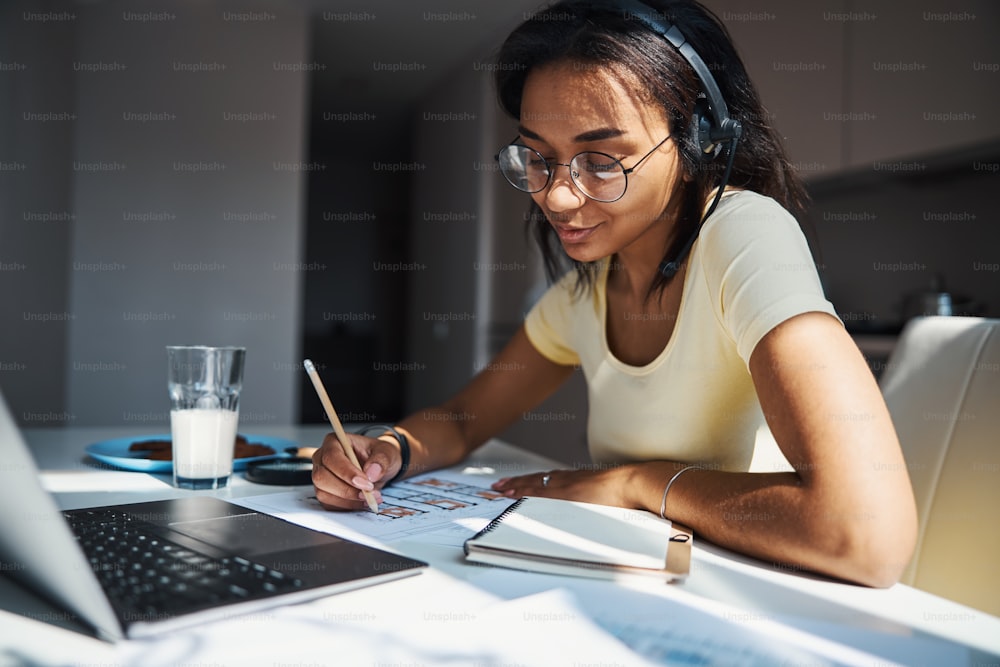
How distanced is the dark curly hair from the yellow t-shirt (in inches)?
3.5

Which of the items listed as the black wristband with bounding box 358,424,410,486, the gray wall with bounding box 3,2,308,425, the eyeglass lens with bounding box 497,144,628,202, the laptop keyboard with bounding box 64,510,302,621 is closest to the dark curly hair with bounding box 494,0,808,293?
the eyeglass lens with bounding box 497,144,628,202

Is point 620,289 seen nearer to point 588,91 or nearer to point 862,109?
point 588,91

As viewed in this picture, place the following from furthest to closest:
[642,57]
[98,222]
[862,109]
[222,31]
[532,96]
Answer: [222,31] → [98,222] → [862,109] → [532,96] → [642,57]

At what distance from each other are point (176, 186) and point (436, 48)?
A: 1778 millimetres

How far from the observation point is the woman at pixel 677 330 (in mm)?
771

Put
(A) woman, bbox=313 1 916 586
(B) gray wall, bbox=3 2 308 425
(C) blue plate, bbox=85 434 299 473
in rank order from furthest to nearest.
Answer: (B) gray wall, bbox=3 2 308 425 → (C) blue plate, bbox=85 434 299 473 → (A) woman, bbox=313 1 916 586

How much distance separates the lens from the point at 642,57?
1.08 metres

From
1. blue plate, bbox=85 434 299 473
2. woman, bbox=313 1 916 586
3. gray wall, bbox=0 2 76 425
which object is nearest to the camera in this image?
woman, bbox=313 1 916 586

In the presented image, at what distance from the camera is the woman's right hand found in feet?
2.93

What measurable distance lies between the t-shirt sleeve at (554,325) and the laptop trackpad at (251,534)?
2.46 ft

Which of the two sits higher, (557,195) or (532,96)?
(532,96)

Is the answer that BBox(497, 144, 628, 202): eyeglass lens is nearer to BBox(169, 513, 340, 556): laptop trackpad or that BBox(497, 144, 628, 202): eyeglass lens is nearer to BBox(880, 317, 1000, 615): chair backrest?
BBox(880, 317, 1000, 615): chair backrest

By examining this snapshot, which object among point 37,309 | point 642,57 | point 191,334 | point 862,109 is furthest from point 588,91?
point 191,334

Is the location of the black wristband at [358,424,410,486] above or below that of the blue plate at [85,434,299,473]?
above
